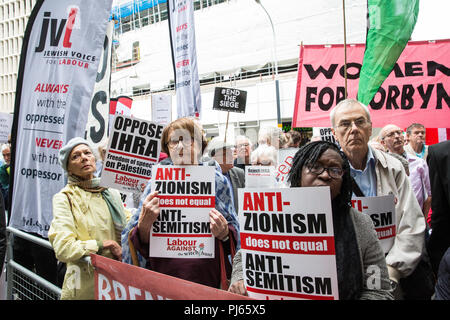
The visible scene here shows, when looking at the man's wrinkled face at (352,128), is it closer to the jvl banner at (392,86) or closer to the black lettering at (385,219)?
the black lettering at (385,219)

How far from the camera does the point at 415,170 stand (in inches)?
184

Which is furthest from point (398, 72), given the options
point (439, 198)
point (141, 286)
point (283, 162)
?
point (141, 286)

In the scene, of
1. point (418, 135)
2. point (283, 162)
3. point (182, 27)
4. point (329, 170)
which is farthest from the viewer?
point (418, 135)

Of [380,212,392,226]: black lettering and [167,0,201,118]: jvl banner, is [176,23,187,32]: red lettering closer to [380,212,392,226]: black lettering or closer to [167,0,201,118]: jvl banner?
[167,0,201,118]: jvl banner

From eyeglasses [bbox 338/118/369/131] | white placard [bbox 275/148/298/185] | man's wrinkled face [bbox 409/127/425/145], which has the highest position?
man's wrinkled face [bbox 409/127/425/145]

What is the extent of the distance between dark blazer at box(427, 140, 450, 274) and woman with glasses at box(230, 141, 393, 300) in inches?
31.4

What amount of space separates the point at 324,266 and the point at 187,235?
100 centimetres

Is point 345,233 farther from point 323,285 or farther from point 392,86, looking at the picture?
point 392,86

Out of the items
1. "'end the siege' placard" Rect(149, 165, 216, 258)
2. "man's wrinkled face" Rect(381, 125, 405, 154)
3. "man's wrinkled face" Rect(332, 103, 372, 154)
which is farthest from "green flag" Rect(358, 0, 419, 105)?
"'end the siege' placard" Rect(149, 165, 216, 258)

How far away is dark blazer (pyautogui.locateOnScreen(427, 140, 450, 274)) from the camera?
2232 mm

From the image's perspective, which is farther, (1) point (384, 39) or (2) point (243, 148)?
(2) point (243, 148)

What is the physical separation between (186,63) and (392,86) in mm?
2948

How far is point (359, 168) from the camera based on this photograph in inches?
103
